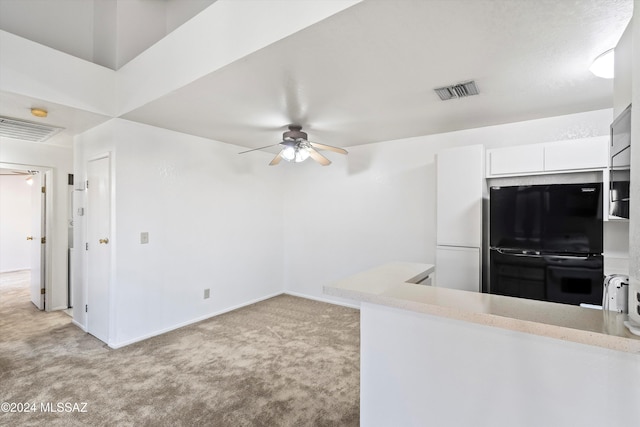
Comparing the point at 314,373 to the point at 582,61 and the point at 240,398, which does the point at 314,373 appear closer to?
the point at 240,398

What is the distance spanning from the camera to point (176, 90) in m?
2.41

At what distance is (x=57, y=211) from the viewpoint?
429 centimetres

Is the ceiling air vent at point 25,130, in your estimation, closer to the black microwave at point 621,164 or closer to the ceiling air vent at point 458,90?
the ceiling air vent at point 458,90

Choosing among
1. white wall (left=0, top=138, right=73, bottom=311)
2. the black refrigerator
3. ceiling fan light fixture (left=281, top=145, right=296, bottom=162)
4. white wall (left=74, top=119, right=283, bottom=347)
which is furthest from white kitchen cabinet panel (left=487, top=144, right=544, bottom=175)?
white wall (left=0, top=138, right=73, bottom=311)

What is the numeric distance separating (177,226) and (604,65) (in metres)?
4.06

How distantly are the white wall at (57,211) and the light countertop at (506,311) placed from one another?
15.3ft

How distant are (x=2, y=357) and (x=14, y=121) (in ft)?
7.62

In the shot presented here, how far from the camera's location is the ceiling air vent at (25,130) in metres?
3.12

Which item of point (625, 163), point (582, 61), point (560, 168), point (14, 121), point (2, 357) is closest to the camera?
point (625, 163)

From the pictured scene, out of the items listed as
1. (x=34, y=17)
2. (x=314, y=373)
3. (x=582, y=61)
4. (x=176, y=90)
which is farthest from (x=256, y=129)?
(x=582, y=61)

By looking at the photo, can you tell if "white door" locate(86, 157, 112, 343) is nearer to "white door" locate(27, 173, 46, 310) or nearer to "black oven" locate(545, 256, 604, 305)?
"white door" locate(27, 173, 46, 310)

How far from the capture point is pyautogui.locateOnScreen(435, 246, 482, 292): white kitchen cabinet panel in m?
3.04

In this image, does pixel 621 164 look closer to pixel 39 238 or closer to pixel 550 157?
pixel 550 157

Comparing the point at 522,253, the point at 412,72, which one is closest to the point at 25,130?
the point at 412,72
